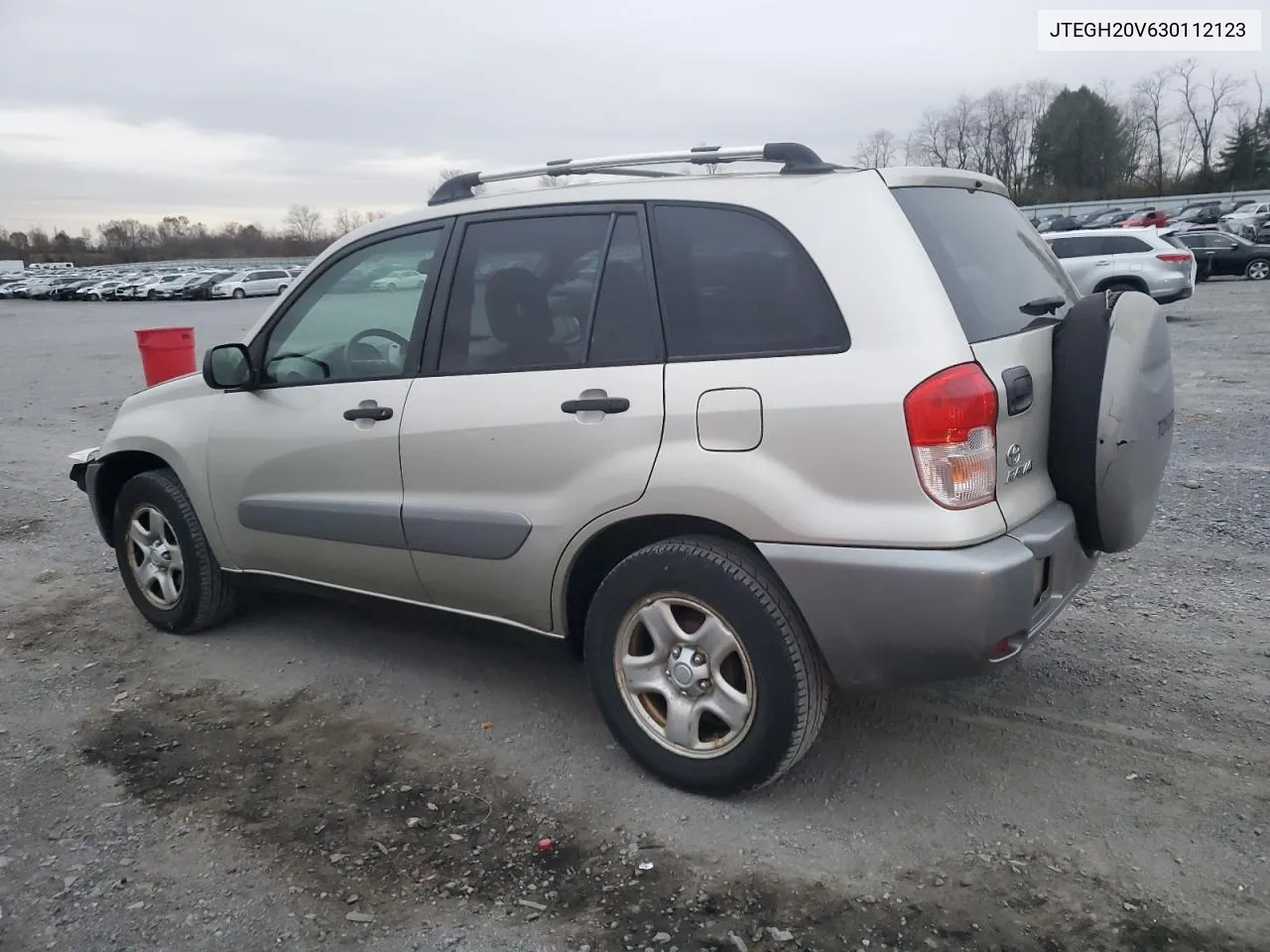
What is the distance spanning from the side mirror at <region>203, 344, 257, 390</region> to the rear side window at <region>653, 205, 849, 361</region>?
73.9 inches

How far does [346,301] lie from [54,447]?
7111 mm

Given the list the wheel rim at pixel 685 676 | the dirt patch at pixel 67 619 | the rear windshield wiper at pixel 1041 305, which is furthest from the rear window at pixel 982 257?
the dirt patch at pixel 67 619

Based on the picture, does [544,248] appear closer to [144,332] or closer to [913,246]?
[913,246]

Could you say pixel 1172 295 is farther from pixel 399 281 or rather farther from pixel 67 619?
pixel 67 619

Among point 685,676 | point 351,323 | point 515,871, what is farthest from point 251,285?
point 515,871

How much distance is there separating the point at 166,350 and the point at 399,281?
24.6 ft

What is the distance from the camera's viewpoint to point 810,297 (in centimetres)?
293

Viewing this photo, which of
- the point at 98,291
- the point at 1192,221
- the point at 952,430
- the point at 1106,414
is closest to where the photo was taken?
the point at 952,430

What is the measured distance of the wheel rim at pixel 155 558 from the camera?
4664 mm

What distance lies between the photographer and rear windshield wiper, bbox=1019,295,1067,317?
3.25 m

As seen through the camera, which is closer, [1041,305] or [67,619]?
[1041,305]

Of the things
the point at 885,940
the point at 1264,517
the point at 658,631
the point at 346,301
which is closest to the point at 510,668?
the point at 658,631

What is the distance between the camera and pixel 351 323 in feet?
13.3

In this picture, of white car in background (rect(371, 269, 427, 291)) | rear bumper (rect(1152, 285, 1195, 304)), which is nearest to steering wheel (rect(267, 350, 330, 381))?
white car in background (rect(371, 269, 427, 291))
